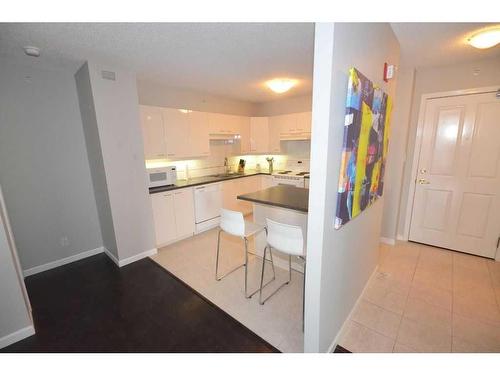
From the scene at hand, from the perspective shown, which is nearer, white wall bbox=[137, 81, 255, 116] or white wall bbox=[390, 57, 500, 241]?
white wall bbox=[390, 57, 500, 241]

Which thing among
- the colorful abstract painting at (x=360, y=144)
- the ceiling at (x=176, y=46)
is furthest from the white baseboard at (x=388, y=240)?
the ceiling at (x=176, y=46)

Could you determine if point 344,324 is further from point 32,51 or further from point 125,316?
point 32,51

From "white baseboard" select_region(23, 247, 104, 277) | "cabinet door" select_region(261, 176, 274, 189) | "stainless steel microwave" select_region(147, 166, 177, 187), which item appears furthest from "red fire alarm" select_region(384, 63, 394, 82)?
"white baseboard" select_region(23, 247, 104, 277)

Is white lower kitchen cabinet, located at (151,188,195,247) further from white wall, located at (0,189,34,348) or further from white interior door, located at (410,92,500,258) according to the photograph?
white interior door, located at (410,92,500,258)

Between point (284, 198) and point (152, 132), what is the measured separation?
7.43ft

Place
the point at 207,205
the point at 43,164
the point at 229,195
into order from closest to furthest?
1. the point at 43,164
2. the point at 207,205
3. the point at 229,195

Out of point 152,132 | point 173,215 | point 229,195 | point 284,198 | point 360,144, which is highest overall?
point 152,132

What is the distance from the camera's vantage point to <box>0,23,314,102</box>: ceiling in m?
1.72

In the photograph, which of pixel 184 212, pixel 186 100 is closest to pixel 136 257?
pixel 184 212

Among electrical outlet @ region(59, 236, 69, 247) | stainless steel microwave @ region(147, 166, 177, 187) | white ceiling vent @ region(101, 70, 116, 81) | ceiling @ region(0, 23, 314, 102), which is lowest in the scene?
electrical outlet @ region(59, 236, 69, 247)

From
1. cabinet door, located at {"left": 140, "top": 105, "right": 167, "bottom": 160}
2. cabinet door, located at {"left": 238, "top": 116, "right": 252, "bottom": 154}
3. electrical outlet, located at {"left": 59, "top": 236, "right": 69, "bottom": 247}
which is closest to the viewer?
electrical outlet, located at {"left": 59, "top": 236, "right": 69, "bottom": 247}

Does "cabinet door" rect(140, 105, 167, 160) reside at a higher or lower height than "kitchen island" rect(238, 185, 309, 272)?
higher

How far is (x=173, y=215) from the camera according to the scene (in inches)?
132

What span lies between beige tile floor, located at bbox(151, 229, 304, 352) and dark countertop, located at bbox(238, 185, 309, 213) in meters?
0.97
